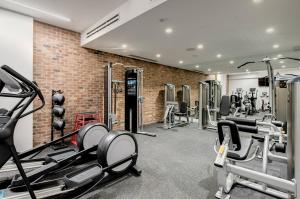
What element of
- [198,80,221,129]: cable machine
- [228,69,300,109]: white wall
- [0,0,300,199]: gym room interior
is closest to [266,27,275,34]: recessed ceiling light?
[0,0,300,199]: gym room interior

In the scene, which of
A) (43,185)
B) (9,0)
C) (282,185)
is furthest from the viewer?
(9,0)

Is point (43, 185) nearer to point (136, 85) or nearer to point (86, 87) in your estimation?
point (86, 87)

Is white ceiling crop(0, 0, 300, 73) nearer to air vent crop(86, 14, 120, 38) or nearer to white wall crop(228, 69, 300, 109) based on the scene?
air vent crop(86, 14, 120, 38)

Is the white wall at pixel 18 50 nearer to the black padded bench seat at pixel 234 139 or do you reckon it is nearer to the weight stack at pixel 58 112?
the weight stack at pixel 58 112

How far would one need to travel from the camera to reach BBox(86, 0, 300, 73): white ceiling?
8.51 ft

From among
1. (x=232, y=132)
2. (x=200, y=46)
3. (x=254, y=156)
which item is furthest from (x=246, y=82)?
(x=232, y=132)

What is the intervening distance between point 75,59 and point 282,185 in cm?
493

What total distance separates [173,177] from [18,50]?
3967 millimetres

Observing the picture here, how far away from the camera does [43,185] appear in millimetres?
1955

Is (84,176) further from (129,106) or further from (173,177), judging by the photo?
(129,106)

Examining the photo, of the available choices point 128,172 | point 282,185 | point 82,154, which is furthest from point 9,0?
point 282,185

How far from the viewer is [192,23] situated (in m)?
3.17

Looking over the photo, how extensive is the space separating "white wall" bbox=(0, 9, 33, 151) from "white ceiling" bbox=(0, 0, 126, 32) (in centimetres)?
22

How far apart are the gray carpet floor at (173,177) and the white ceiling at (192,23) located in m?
2.47
